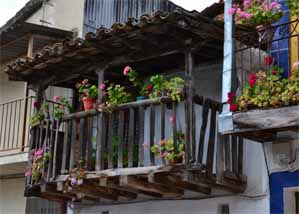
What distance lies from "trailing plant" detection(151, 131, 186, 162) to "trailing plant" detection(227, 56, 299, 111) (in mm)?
943

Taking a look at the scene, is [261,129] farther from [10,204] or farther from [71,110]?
[10,204]

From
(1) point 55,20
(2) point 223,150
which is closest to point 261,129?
(2) point 223,150

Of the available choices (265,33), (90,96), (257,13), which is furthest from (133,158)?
(257,13)

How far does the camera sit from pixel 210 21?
7879mm

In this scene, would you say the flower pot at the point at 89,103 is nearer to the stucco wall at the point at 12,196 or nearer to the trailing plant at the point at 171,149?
the trailing plant at the point at 171,149

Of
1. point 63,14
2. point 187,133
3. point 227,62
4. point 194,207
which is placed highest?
point 63,14

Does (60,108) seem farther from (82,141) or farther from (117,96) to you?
(117,96)

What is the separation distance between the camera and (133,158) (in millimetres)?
9281

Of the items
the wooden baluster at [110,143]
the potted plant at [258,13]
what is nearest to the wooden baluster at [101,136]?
the wooden baluster at [110,143]

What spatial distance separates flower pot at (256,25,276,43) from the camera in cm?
792

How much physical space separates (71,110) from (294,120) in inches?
181

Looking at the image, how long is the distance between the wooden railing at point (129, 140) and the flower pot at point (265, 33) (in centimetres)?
112

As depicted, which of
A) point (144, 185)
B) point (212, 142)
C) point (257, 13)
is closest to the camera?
point (257, 13)

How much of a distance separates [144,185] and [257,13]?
2.87 m
